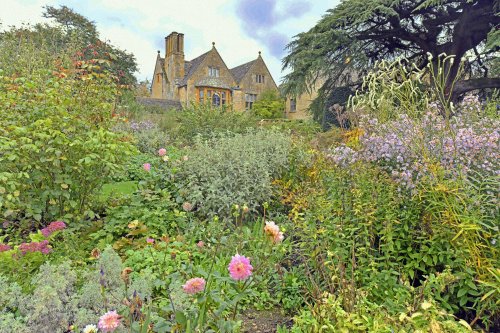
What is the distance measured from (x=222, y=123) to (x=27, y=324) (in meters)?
9.23

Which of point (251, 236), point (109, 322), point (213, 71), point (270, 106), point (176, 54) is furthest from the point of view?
point (176, 54)

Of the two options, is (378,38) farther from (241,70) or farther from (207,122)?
(241,70)

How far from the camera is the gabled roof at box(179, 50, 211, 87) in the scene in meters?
32.0

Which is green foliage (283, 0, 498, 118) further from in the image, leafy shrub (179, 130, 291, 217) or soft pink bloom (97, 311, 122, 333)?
soft pink bloom (97, 311, 122, 333)

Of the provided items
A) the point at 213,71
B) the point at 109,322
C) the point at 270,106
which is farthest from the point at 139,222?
the point at 213,71

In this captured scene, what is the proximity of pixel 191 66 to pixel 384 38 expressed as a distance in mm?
23099

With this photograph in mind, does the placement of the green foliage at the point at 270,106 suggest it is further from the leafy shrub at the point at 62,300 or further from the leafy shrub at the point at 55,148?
the leafy shrub at the point at 62,300

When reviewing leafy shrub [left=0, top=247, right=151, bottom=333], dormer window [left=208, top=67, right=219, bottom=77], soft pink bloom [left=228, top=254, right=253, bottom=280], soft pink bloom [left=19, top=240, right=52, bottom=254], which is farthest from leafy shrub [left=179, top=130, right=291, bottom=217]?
dormer window [left=208, top=67, right=219, bottom=77]

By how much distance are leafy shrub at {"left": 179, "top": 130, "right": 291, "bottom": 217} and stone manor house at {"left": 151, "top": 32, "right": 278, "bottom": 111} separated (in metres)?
26.7

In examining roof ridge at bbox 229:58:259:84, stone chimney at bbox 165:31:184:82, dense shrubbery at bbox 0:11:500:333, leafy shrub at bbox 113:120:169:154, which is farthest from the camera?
roof ridge at bbox 229:58:259:84

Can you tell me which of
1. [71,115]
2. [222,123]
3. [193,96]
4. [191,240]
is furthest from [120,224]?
[193,96]

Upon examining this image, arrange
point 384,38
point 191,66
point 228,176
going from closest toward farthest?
point 228,176 < point 384,38 < point 191,66

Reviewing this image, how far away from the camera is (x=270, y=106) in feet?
100

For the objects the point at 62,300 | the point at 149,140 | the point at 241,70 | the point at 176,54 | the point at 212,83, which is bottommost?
the point at 62,300
